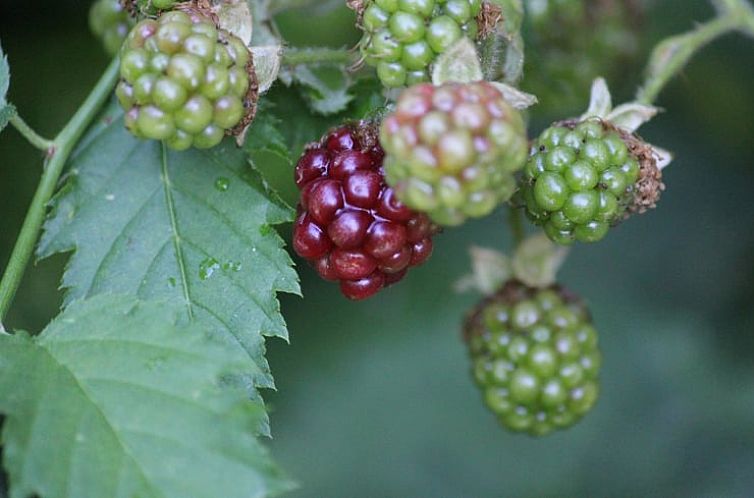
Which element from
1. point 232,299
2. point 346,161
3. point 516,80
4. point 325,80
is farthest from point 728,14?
point 232,299

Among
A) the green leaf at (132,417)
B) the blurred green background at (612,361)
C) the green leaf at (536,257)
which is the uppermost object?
the green leaf at (132,417)

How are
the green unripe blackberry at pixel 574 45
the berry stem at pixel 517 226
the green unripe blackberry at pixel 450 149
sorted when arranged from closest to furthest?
the green unripe blackberry at pixel 450 149 → the berry stem at pixel 517 226 → the green unripe blackberry at pixel 574 45

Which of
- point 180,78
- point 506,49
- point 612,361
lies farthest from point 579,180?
point 612,361

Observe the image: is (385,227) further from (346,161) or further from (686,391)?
(686,391)

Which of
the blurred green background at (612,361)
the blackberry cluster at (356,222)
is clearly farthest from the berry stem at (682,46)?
the blackberry cluster at (356,222)

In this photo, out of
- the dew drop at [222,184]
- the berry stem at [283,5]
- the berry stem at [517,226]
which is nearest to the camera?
the dew drop at [222,184]

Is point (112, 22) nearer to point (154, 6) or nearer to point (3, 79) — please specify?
point (3, 79)

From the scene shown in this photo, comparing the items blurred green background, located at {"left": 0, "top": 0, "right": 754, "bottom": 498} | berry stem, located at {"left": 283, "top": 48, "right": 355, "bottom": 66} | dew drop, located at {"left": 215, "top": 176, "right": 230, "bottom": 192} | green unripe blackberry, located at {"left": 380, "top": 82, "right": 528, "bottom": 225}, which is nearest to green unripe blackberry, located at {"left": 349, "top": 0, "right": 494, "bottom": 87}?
green unripe blackberry, located at {"left": 380, "top": 82, "right": 528, "bottom": 225}

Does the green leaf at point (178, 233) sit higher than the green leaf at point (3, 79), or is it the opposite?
the green leaf at point (3, 79)

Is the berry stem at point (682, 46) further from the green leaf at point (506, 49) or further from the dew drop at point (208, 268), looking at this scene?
the dew drop at point (208, 268)
